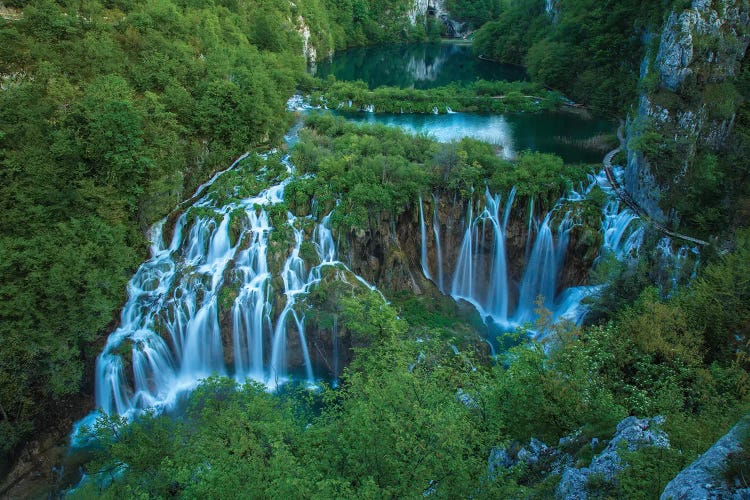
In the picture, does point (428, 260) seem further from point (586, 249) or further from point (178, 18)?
point (178, 18)

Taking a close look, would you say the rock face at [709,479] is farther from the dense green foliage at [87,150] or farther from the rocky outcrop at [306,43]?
the rocky outcrop at [306,43]

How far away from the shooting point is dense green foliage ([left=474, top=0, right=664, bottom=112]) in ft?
127

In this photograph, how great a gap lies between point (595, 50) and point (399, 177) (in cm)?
3243

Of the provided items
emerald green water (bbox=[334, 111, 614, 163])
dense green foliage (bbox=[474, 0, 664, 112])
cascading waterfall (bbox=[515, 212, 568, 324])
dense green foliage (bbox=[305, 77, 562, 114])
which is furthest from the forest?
dense green foliage (bbox=[305, 77, 562, 114])

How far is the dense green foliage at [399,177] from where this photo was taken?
2214 cm

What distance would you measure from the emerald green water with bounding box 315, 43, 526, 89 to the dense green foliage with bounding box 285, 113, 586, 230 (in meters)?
34.0

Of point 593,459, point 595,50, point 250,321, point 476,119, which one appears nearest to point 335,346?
point 250,321

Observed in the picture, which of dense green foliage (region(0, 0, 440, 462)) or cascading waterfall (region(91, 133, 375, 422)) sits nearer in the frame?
dense green foliage (region(0, 0, 440, 462))

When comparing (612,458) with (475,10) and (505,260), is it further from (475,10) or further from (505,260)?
(475,10)

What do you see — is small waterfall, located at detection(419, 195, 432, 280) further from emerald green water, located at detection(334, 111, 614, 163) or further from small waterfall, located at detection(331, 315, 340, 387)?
emerald green water, located at detection(334, 111, 614, 163)

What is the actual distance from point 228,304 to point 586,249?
55.0ft

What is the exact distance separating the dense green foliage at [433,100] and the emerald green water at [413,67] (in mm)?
10326

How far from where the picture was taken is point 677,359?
1067 cm

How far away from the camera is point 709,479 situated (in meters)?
5.59
